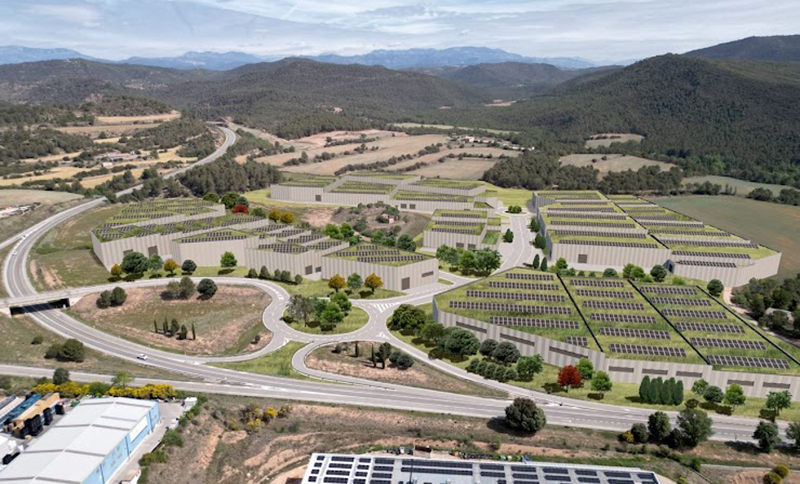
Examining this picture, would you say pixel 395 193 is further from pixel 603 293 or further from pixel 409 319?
pixel 603 293

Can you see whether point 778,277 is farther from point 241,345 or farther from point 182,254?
point 182,254

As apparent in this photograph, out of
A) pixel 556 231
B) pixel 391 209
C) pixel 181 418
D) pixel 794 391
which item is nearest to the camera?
pixel 181 418

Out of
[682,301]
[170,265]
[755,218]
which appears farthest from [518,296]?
[755,218]

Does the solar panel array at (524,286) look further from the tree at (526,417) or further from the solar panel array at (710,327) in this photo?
the tree at (526,417)

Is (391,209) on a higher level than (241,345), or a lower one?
higher

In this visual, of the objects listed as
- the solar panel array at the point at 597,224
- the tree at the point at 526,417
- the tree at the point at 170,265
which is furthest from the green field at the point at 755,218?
the tree at the point at 170,265

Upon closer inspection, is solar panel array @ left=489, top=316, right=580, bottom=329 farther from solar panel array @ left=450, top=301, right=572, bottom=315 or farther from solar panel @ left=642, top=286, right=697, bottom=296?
solar panel @ left=642, top=286, right=697, bottom=296

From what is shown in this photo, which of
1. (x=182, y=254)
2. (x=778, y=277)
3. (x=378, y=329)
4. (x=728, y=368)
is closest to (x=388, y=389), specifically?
(x=378, y=329)
